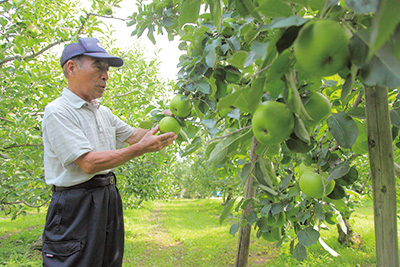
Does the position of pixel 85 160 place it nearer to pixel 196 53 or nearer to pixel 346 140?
pixel 196 53

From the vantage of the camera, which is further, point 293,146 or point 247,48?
point 247,48

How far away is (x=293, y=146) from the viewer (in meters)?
0.78

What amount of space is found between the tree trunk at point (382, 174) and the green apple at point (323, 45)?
9.7 inches

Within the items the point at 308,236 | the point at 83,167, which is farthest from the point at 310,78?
the point at 83,167

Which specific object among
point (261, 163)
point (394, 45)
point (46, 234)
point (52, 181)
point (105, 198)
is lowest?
point (46, 234)

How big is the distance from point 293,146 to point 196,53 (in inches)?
25.7

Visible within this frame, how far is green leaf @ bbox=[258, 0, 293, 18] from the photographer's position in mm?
617

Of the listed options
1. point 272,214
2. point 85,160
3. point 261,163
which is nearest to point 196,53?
point 261,163

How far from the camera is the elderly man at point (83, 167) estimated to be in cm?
190

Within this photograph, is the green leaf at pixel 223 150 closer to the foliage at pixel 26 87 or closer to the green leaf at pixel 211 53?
the green leaf at pixel 211 53

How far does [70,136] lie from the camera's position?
6.28ft

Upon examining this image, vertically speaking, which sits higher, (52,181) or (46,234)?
(52,181)

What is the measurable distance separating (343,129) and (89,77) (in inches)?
79.0

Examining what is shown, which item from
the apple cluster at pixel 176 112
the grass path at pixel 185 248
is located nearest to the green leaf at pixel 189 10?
the apple cluster at pixel 176 112
